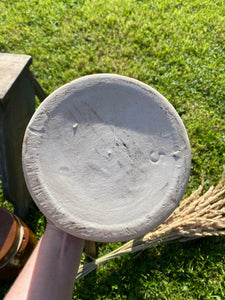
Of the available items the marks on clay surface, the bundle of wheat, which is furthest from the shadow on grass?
the marks on clay surface

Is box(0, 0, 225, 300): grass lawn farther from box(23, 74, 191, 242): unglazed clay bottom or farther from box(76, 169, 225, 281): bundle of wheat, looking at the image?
box(23, 74, 191, 242): unglazed clay bottom

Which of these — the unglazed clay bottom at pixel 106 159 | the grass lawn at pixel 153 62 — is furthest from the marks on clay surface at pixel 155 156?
the grass lawn at pixel 153 62

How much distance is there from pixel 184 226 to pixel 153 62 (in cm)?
247

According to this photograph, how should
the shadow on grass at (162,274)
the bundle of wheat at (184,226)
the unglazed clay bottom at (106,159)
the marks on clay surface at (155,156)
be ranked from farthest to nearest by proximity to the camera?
1. the shadow on grass at (162,274)
2. the bundle of wheat at (184,226)
3. the marks on clay surface at (155,156)
4. the unglazed clay bottom at (106,159)

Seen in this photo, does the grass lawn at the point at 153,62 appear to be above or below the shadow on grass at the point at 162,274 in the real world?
above

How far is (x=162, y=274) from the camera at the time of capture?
8.95 ft

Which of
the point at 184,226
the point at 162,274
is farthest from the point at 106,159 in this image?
the point at 162,274

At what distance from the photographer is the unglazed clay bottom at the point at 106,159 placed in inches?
60.7

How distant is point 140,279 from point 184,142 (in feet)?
5.61

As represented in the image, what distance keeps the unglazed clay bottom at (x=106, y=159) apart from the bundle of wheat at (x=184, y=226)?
897mm

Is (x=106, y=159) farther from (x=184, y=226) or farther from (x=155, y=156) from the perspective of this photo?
(x=184, y=226)

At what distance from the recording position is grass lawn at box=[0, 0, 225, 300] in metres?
2.73

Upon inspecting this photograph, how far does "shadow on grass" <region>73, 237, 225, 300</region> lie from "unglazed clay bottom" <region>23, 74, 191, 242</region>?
4.65 ft

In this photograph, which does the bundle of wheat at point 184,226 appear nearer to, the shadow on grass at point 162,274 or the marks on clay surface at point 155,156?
the shadow on grass at point 162,274
